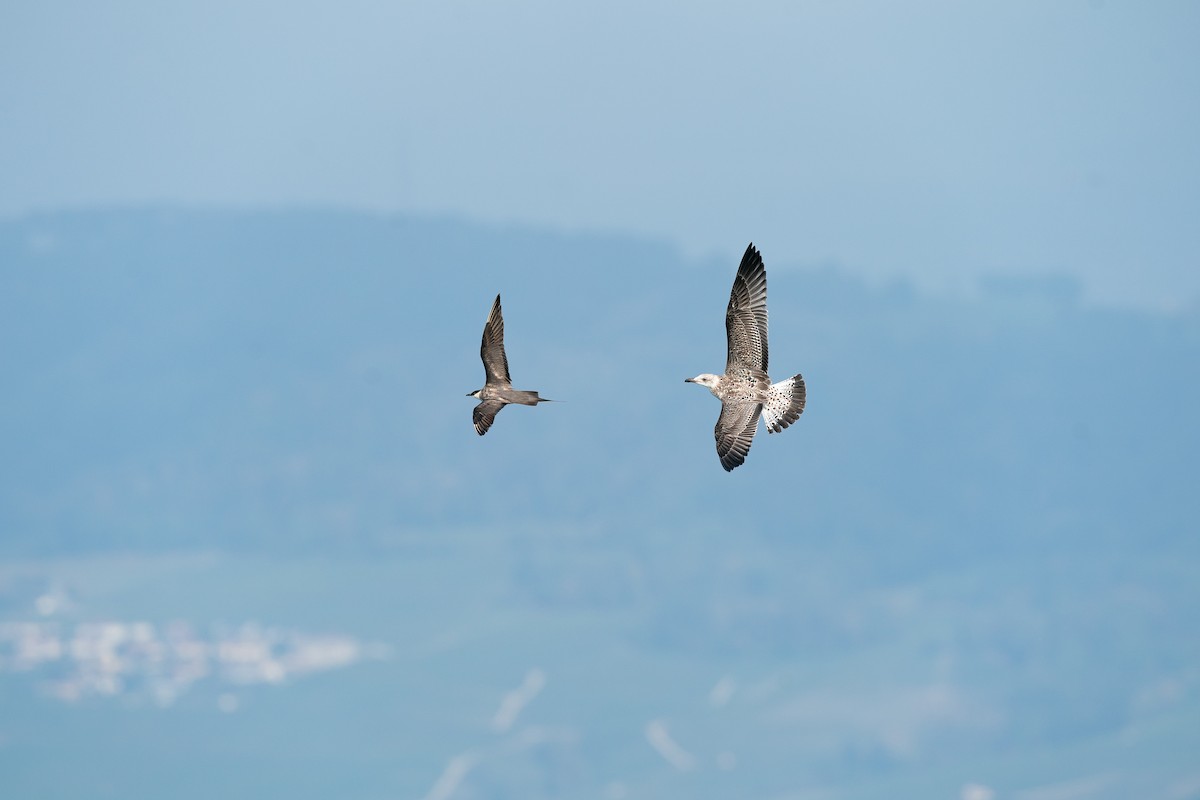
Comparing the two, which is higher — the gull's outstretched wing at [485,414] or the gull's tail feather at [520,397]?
the gull's outstretched wing at [485,414]

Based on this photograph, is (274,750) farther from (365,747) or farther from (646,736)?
(646,736)

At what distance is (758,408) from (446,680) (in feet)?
543

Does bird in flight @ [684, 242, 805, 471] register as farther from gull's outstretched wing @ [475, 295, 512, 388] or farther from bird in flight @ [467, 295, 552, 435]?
gull's outstretched wing @ [475, 295, 512, 388]

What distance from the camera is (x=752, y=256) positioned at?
35.5 meters

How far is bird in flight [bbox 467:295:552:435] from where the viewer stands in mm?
36719

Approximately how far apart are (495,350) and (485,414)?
1844mm

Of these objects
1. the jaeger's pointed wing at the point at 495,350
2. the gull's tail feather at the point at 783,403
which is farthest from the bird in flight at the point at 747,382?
the jaeger's pointed wing at the point at 495,350

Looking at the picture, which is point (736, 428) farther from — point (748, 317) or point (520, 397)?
point (520, 397)

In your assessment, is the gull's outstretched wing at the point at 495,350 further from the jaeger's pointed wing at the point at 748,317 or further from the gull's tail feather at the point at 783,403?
the gull's tail feather at the point at 783,403

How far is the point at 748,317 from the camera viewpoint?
36.2m

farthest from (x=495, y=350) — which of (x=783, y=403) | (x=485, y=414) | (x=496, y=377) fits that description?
(x=783, y=403)

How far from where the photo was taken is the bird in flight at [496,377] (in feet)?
120

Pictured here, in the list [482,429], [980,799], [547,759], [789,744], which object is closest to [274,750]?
[547,759]

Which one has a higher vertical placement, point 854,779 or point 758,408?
point 854,779
